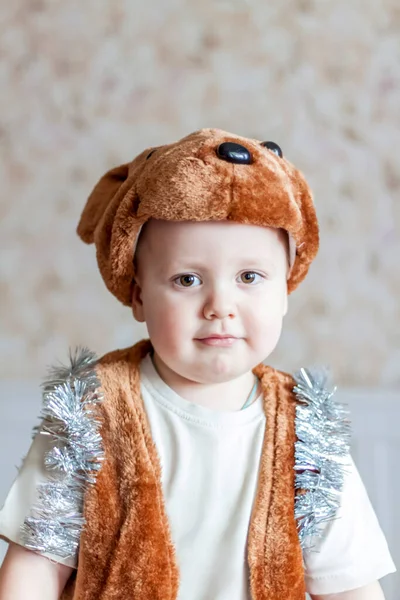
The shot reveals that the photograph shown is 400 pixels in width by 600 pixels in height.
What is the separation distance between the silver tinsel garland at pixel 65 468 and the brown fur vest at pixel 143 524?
0.5 inches

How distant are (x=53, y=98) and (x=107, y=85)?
0.39 ft

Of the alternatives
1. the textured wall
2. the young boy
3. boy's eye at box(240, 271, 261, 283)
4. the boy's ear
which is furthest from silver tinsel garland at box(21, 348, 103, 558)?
the textured wall

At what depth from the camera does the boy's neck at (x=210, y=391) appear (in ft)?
2.98

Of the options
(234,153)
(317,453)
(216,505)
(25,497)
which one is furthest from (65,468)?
(234,153)

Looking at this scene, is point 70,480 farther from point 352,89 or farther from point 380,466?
point 352,89

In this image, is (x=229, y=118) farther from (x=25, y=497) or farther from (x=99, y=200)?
(x=25, y=497)

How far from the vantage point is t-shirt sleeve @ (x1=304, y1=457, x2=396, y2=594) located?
0.89 metres

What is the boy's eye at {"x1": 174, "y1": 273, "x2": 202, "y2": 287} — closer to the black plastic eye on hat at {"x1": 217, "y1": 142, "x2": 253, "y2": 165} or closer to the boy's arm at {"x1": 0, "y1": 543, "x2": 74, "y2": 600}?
the black plastic eye on hat at {"x1": 217, "y1": 142, "x2": 253, "y2": 165}

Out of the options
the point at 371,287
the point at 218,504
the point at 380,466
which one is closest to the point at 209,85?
the point at 371,287

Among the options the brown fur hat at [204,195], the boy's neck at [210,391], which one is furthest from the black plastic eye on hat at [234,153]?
the boy's neck at [210,391]

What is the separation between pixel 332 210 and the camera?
5.39 feet

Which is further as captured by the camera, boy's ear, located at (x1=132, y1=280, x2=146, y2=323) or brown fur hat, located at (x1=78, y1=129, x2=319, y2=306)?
boy's ear, located at (x1=132, y1=280, x2=146, y2=323)

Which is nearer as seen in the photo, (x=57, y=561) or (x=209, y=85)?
(x=57, y=561)

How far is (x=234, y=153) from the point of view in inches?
32.3
